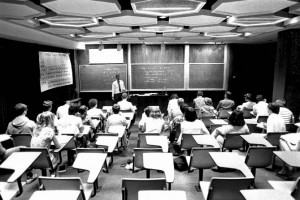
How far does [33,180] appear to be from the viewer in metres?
3.97

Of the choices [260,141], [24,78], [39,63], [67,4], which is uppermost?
[67,4]

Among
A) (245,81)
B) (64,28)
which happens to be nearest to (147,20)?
(64,28)

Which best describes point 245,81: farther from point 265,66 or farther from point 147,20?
point 147,20

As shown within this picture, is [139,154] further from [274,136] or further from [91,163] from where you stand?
[274,136]

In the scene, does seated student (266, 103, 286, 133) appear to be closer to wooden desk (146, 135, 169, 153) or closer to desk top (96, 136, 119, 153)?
wooden desk (146, 135, 169, 153)

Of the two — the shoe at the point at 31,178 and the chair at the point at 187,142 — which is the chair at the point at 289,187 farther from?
the shoe at the point at 31,178

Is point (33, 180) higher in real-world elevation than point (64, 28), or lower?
lower

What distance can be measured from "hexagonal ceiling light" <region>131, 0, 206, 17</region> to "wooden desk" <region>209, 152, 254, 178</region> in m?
2.36

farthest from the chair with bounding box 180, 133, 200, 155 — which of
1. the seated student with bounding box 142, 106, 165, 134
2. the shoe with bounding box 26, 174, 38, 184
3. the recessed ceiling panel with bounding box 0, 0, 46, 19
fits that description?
the recessed ceiling panel with bounding box 0, 0, 46, 19

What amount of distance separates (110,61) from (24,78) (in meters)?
4.03

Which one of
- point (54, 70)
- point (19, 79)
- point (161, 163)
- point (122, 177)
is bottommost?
point (122, 177)

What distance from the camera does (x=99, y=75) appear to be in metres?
10.4

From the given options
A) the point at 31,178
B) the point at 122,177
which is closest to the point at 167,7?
the point at 122,177

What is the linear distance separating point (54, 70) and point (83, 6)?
5.32m
